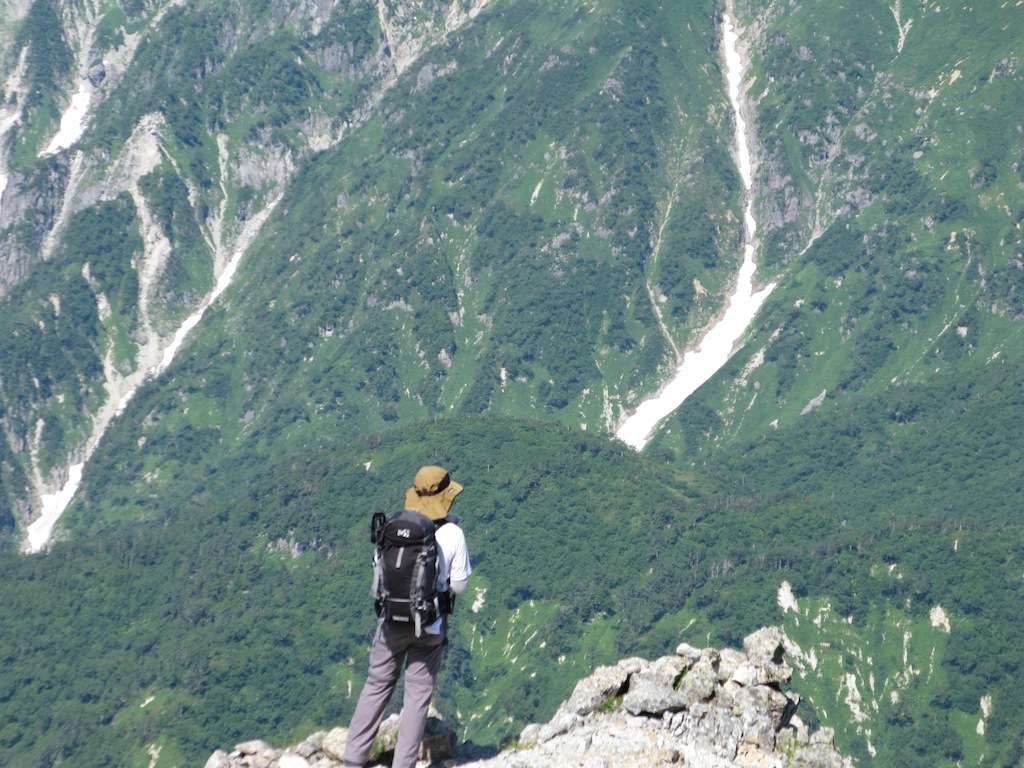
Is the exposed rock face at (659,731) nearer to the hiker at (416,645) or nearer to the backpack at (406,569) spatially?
the hiker at (416,645)

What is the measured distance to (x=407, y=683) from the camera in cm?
3819

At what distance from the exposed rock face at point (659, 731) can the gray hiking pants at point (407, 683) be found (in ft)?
15.7

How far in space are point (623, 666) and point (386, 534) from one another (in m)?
17.9

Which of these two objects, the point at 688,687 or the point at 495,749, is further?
the point at 688,687

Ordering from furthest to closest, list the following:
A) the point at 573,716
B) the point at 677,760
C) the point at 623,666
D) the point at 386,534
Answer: the point at 623,666
the point at 573,716
the point at 677,760
the point at 386,534

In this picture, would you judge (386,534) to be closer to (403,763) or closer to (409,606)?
(409,606)

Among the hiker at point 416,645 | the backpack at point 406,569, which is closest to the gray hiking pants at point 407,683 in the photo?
the hiker at point 416,645

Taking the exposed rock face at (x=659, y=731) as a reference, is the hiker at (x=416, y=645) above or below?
above

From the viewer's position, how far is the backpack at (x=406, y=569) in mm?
35656

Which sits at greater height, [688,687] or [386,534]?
[386,534]

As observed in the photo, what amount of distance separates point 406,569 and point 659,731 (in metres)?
13.8

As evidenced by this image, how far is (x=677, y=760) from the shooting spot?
43688 millimetres

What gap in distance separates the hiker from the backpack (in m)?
0.11

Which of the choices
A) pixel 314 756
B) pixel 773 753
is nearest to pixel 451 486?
pixel 314 756
